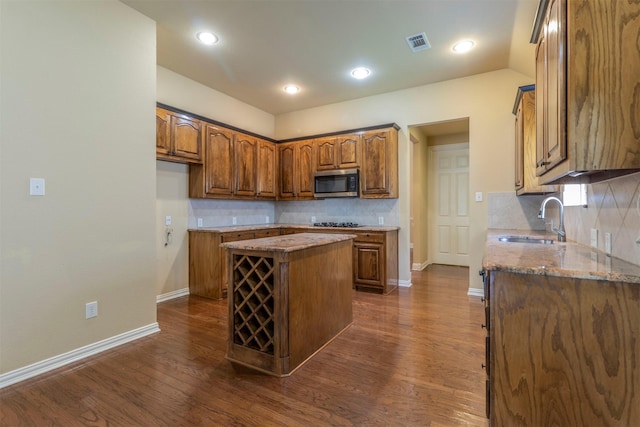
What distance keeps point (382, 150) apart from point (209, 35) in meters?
2.57

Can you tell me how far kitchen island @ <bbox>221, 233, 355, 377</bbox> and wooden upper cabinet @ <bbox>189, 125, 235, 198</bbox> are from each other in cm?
205

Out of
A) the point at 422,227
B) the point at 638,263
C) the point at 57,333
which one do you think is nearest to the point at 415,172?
the point at 422,227

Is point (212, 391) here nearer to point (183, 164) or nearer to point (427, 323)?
point (427, 323)

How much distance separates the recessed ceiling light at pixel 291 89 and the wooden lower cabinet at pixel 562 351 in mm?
3861

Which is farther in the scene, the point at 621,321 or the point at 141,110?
the point at 141,110

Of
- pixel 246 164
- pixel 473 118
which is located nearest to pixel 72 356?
pixel 246 164

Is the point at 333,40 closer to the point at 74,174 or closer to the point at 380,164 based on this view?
the point at 380,164

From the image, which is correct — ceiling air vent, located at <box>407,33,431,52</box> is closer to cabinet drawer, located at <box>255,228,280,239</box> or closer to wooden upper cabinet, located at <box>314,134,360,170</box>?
wooden upper cabinet, located at <box>314,134,360,170</box>

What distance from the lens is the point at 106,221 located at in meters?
2.47

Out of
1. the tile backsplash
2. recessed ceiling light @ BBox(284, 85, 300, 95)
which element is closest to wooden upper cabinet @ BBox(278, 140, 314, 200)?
the tile backsplash

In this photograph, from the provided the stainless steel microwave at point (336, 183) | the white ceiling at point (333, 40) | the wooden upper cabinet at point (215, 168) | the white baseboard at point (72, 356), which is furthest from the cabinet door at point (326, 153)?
the white baseboard at point (72, 356)

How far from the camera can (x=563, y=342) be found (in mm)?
1222

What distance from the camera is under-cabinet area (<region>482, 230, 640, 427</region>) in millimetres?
1131

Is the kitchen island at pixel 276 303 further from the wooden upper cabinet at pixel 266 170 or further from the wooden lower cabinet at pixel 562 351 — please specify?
the wooden upper cabinet at pixel 266 170
